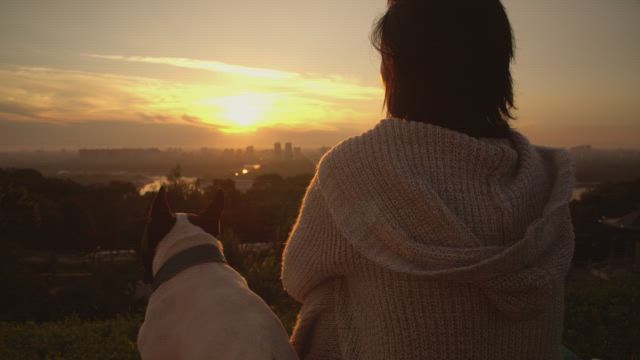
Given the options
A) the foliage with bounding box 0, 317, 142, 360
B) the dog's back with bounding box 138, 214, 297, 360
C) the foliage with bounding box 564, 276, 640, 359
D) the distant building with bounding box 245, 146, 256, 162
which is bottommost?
the distant building with bounding box 245, 146, 256, 162

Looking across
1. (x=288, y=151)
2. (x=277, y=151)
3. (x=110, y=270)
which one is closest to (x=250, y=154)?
(x=277, y=151)

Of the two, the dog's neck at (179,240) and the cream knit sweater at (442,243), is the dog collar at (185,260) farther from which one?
the cream knit sweater at (442,243)

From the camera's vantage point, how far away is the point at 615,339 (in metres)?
5.31

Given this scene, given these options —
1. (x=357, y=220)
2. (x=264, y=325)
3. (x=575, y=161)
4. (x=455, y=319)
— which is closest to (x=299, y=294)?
(x=264, y=325)

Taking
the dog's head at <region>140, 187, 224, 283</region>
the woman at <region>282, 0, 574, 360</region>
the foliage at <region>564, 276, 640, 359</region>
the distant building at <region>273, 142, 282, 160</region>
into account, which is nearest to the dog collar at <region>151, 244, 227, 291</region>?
the dog's head at <region>140, 187, 224, 283</region>

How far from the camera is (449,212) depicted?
5.11 feet

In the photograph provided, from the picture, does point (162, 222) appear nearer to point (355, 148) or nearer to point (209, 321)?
point (209, 321)

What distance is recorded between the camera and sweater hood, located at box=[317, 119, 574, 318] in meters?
1.56

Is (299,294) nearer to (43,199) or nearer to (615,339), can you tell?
(615,339)

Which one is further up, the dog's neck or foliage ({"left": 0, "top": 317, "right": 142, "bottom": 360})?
the dog's neck

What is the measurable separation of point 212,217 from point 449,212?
1.96 m

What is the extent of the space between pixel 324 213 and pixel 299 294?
0.43m

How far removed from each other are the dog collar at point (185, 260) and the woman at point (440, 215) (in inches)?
35.2

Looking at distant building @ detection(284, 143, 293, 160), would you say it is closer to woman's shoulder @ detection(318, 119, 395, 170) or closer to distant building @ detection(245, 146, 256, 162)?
distant building @ detection(245, 146, 256, 162)
